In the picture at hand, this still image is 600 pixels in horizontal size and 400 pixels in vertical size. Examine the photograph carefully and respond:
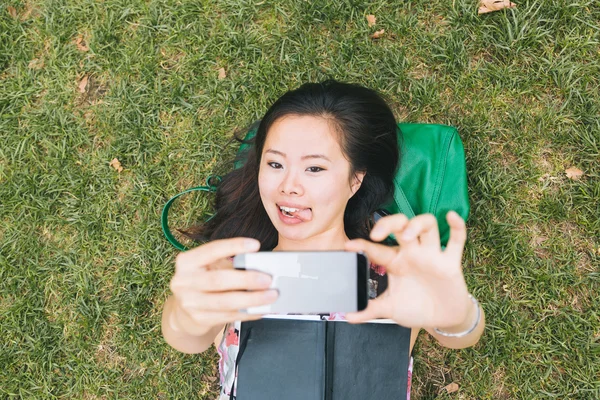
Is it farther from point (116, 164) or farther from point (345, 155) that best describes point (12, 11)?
point (345, 155)

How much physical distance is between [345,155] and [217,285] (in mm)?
1332

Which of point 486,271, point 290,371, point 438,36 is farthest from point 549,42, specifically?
point 290,371

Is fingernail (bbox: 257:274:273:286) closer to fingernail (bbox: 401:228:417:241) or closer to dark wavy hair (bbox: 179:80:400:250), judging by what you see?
fingernail (bbox: 401:228:417:241)

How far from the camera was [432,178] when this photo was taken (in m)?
3.62

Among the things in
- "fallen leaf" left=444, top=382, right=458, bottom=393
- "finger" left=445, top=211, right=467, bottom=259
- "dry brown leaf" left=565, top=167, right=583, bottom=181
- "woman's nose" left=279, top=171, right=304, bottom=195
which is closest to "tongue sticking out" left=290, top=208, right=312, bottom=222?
"woman's nose" left=279, top=171, right=304, bottom=195

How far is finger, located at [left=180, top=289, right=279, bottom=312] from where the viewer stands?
2.13 m

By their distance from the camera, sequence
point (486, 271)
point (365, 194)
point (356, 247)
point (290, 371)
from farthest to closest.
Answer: point (486, 271) → point (365, 194) → point (290, 371) → point (356, 247)

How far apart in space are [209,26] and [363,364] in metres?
3.28

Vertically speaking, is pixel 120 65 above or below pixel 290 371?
above

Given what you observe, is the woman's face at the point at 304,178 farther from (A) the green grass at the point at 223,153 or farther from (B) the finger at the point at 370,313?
(A) the green grass at the point at 223,153

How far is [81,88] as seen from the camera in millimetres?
4719

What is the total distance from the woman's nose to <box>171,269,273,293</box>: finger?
796 mm

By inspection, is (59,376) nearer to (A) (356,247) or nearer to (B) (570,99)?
(A) (356,247)

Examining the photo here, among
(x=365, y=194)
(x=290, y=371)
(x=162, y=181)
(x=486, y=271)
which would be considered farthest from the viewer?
(x=162, y=181)
